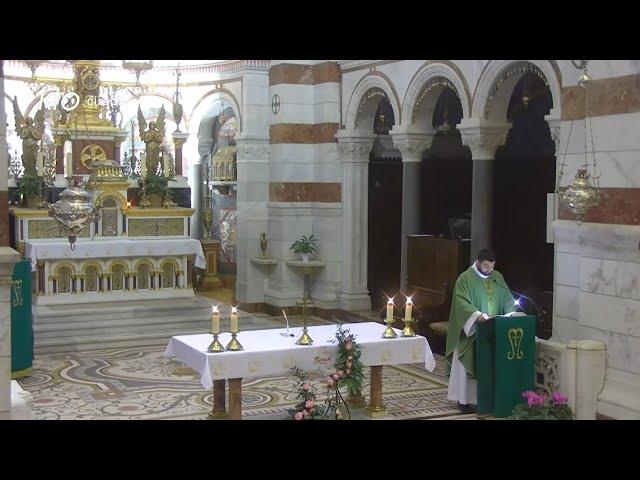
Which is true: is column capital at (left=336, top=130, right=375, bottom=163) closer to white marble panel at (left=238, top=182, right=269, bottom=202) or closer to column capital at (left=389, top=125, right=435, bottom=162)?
column capital at (left=389, top=125, right=435, bottom=162)

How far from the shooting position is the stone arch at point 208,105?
59.1 ft

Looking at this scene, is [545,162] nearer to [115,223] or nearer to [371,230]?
[371,230]

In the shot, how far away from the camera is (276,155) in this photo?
1681 cm

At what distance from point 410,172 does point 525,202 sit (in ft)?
6.17

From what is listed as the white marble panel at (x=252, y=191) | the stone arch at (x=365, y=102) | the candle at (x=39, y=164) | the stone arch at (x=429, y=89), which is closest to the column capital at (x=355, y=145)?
the stone arch at (x=365, y=102)

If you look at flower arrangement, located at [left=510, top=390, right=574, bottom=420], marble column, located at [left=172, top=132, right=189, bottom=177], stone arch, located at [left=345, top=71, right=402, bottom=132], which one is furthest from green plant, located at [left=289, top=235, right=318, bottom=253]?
flower arrangement, located at [left=510, top=390, right=574, bottom=420]

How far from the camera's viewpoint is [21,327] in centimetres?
1177

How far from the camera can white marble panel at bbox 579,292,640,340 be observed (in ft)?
29.5

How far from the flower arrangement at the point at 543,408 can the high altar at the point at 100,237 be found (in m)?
8.52

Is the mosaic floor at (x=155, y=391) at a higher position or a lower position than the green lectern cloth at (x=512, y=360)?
lower

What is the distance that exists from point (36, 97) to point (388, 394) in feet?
37.9

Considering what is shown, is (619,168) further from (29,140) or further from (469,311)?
(29,140)

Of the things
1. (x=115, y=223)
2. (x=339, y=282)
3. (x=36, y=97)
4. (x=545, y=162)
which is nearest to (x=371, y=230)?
(x=339, y=282)

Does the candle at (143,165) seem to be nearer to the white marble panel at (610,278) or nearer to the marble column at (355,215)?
the marble column at (355,215)
